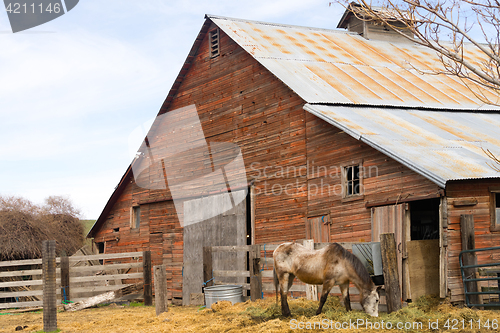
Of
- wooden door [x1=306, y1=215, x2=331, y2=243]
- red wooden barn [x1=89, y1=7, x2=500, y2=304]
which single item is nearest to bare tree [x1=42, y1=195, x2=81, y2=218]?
red wooden barn [x1=89, y1=7, x2=500, y2=304]

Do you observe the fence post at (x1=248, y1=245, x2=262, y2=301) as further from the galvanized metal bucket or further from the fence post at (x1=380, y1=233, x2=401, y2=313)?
the fence post at (x1=380, y1=233, x2=401, y2=313)

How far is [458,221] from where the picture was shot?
10812 millimetres

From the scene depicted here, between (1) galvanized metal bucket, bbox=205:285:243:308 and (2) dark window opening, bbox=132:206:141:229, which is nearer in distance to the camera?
(1) galvanized metal bucket, bbox=205:285:243:308

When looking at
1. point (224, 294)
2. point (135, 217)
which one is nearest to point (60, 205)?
point (135, 217)

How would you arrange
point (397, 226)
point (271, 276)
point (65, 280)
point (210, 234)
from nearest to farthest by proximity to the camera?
point (271, 276), point (397, 226), point (65, 280), point (210, 234)

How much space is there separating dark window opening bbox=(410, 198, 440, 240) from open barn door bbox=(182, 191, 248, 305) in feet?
16.6

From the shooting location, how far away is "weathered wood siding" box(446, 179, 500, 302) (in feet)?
34.9

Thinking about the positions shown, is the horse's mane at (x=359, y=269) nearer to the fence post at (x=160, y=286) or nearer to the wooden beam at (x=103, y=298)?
the fence post at (x=160, y=286)

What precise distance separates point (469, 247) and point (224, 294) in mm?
4977

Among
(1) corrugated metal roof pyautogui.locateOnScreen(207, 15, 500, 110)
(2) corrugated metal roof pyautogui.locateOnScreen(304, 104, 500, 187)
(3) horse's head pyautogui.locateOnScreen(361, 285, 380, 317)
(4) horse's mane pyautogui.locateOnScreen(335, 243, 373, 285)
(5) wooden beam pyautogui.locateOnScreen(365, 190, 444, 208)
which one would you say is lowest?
(3) horse's head pyautogui.locateOnScreen(361, 285, 380, 317)

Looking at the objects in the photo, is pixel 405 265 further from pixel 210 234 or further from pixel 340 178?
pixel 210 234

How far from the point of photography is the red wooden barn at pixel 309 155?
11211 millimetres

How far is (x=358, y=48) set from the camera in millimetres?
20844

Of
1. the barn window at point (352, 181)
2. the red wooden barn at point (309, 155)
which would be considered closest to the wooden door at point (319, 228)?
the red wooden barn at point (309, 155)
